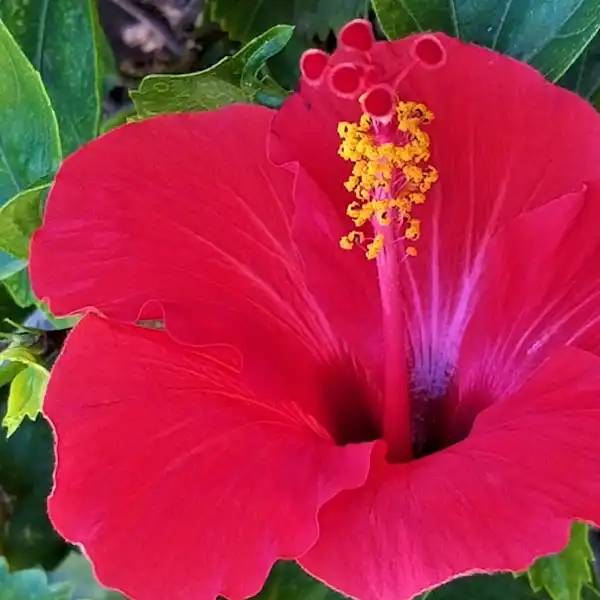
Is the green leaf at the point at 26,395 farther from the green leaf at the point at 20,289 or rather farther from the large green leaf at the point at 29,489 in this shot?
the large green leaf at the point at 29,489

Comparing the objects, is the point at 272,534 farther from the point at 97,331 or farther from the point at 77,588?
the point at 77,588

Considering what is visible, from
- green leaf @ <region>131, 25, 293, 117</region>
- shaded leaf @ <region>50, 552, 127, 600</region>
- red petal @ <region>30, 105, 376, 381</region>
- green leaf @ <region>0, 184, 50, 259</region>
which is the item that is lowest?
shaded leaf @ <region>50, 552, 127, 600</region>

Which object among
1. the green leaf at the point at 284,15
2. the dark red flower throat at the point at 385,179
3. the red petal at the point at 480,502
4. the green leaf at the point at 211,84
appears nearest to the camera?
the red petal at the point at 480,502

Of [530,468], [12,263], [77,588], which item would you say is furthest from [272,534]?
[77,588]

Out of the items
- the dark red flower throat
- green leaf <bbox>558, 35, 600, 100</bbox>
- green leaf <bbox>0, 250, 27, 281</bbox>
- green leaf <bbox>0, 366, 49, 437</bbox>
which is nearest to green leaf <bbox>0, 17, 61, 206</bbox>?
green leaf <bbox>0, 250, 27, 281</bbox>

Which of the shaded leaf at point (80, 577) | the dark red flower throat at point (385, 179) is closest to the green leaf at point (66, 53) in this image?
the dark red flower throat at point (385, 179)

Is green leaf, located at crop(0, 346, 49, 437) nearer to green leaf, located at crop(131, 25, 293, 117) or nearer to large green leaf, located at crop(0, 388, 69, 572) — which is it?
green leaf, located at crop(131, 25, 293, 117)

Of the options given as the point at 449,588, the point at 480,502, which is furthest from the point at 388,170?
the point at 449,588
